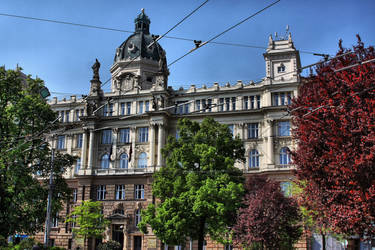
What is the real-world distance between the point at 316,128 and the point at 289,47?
34422mm

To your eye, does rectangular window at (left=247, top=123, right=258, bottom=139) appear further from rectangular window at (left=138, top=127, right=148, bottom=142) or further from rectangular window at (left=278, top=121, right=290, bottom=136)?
rectangular window at (left=138, top=127, right=148, bottom=142)

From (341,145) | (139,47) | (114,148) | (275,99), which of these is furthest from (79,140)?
(341,145)

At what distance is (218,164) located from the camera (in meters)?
38.8

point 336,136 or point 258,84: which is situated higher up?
point 258,84

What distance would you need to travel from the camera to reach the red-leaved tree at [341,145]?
21031 mm

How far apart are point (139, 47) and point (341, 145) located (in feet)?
166

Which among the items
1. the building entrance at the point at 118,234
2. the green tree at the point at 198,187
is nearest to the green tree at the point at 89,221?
the building entrance at the point at 118,234

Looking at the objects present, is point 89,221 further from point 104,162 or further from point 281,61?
point 281,61

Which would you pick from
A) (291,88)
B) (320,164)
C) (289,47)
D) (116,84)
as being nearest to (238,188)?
(320,164)

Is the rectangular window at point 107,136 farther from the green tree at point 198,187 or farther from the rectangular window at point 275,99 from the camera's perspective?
the rectangular window at point 275,99

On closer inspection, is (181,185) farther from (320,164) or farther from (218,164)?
(320,164)

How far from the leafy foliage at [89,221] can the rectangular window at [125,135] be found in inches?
390

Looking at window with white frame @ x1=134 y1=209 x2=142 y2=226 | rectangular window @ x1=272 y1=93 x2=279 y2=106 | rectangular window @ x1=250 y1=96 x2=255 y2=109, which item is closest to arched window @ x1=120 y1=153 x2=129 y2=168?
window with white frame @ x1=134 y1=209 x2=142 y2=226

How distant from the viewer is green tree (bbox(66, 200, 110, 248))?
50.7 meters
